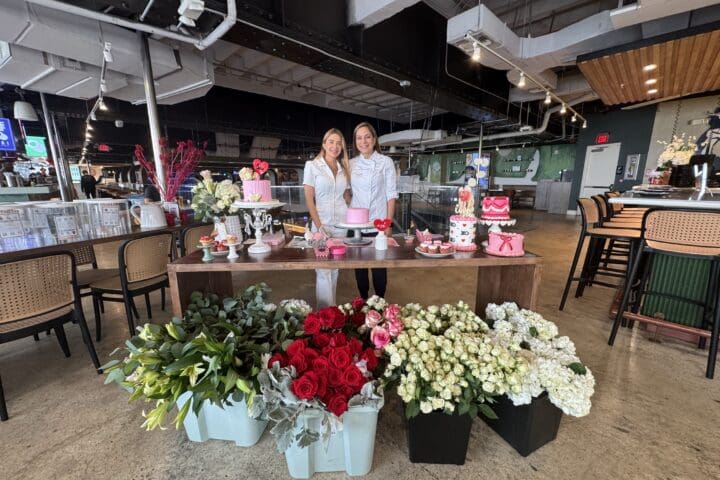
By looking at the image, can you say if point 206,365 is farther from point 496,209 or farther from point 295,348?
point 496,209

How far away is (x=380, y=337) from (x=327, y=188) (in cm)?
126

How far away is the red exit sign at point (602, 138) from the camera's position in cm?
927

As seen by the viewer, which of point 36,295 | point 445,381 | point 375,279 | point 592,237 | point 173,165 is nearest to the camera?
point 445,381

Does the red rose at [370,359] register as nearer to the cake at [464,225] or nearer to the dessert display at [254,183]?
the cake at [464,225]

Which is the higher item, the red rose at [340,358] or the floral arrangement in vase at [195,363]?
the red rose at [340,358]

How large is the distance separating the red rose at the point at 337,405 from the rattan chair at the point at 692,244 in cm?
234

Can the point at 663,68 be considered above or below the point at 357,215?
above

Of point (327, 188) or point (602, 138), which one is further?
point (602, 138)

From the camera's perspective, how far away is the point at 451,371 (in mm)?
1229

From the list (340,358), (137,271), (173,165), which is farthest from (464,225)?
(173,165)

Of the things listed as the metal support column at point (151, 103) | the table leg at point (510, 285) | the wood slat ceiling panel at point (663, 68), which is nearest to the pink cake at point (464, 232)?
the table leg at point (510, 285)

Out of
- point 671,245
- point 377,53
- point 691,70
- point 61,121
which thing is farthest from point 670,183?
point 61,121

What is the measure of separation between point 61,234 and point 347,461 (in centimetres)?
282

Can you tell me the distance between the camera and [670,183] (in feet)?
14.0
